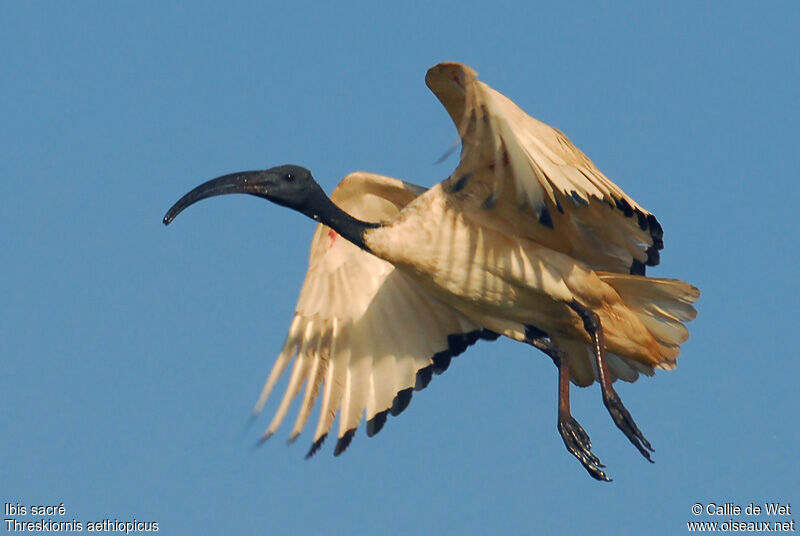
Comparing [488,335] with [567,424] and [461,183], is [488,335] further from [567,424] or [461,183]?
[461,183]

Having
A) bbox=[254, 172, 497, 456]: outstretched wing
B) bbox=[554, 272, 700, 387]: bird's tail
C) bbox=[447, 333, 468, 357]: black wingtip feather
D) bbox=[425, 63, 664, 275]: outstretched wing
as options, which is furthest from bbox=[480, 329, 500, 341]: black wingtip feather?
bbox=[425, 63, 664, 275]: outstretched wing

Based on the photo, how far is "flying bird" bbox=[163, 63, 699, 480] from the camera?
35.1 ft

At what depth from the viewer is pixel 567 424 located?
1177cm

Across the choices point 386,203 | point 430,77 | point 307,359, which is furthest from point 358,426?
point 430,77

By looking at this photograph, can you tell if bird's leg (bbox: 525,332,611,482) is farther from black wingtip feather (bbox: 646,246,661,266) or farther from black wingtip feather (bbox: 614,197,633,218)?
black wingtip feather (bbox: 614,197,633,218)

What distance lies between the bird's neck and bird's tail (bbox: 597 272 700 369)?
160 cm

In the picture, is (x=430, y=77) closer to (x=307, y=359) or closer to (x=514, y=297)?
(x=514, y=297)

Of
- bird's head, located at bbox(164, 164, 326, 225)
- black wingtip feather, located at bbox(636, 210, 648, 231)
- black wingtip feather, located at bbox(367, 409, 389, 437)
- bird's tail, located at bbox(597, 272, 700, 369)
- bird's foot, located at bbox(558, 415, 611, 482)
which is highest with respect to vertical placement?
bird's head, located at bbox(164, 164, 326, 225)

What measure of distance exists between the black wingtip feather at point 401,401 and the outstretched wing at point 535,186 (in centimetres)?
170

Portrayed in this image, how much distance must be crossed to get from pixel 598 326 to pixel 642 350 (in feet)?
1.58

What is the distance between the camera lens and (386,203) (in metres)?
12.5

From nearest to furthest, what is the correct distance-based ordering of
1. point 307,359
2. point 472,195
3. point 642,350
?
point 472,195 → point 642,350 → point 307,359

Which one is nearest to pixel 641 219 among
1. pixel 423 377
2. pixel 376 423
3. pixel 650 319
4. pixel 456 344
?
pixel 650 319

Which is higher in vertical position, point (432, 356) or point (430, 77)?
point (430, 77)
